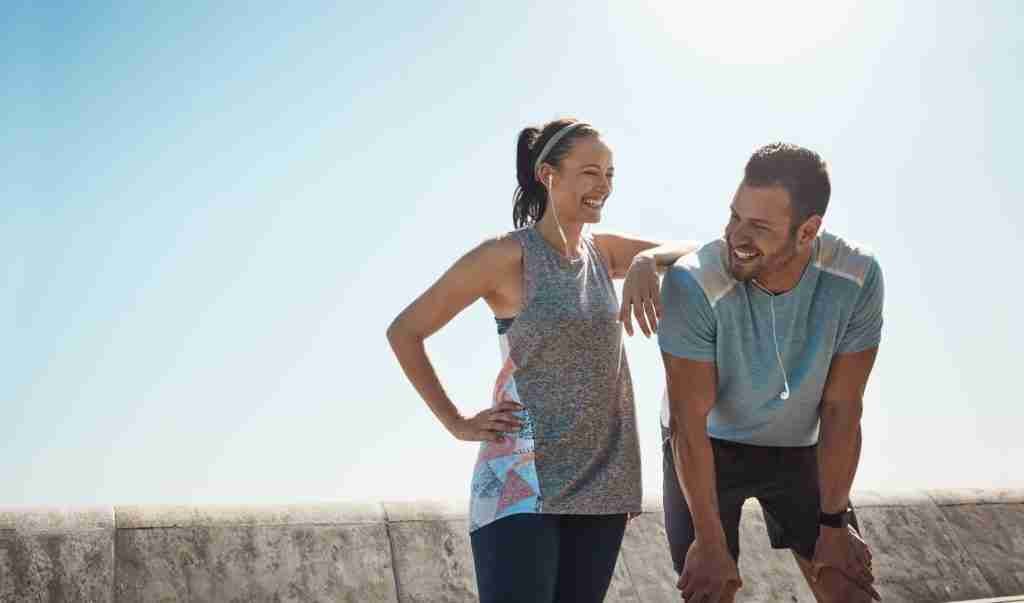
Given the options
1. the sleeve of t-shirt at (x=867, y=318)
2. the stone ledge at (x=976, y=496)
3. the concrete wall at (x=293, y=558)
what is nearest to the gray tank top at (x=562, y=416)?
the sleeve of t-shirt at (x=867, y=318)

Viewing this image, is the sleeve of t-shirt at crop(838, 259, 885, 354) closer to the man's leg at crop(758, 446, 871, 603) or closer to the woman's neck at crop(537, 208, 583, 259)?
the man's leg at crop(758, 446, 871, 603)

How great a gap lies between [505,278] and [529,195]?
0.36 metres

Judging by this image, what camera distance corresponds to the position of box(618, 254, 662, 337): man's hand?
9.11 feet

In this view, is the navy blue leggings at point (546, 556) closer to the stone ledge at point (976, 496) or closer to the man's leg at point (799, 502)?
the man's leg at point (799, 502)

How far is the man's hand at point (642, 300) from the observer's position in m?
2.78

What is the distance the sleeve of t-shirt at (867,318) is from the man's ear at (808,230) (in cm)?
23

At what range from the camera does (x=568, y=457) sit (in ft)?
9.29

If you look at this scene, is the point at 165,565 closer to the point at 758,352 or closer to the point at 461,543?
the point at 461,543

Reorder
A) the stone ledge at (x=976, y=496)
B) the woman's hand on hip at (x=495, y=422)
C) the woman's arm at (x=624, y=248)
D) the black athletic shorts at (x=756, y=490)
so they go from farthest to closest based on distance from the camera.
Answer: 1. the stone ledge at (x=976, y=496)
2. the woman's arm at (x=624, y=248)
3. the black athletic shorts at (x=756, y=490)
4. the woman's hand on hip at (x=495, y=422)

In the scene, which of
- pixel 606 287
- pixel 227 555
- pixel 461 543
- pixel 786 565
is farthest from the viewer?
pixel 786 565

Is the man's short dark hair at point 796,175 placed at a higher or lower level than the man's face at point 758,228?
higher

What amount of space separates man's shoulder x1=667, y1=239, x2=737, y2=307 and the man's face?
2.0 inches

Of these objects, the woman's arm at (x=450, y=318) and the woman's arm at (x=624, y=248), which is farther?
the woman's arm at (x=624, y=248)

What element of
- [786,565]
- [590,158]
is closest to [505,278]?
[590,158]
